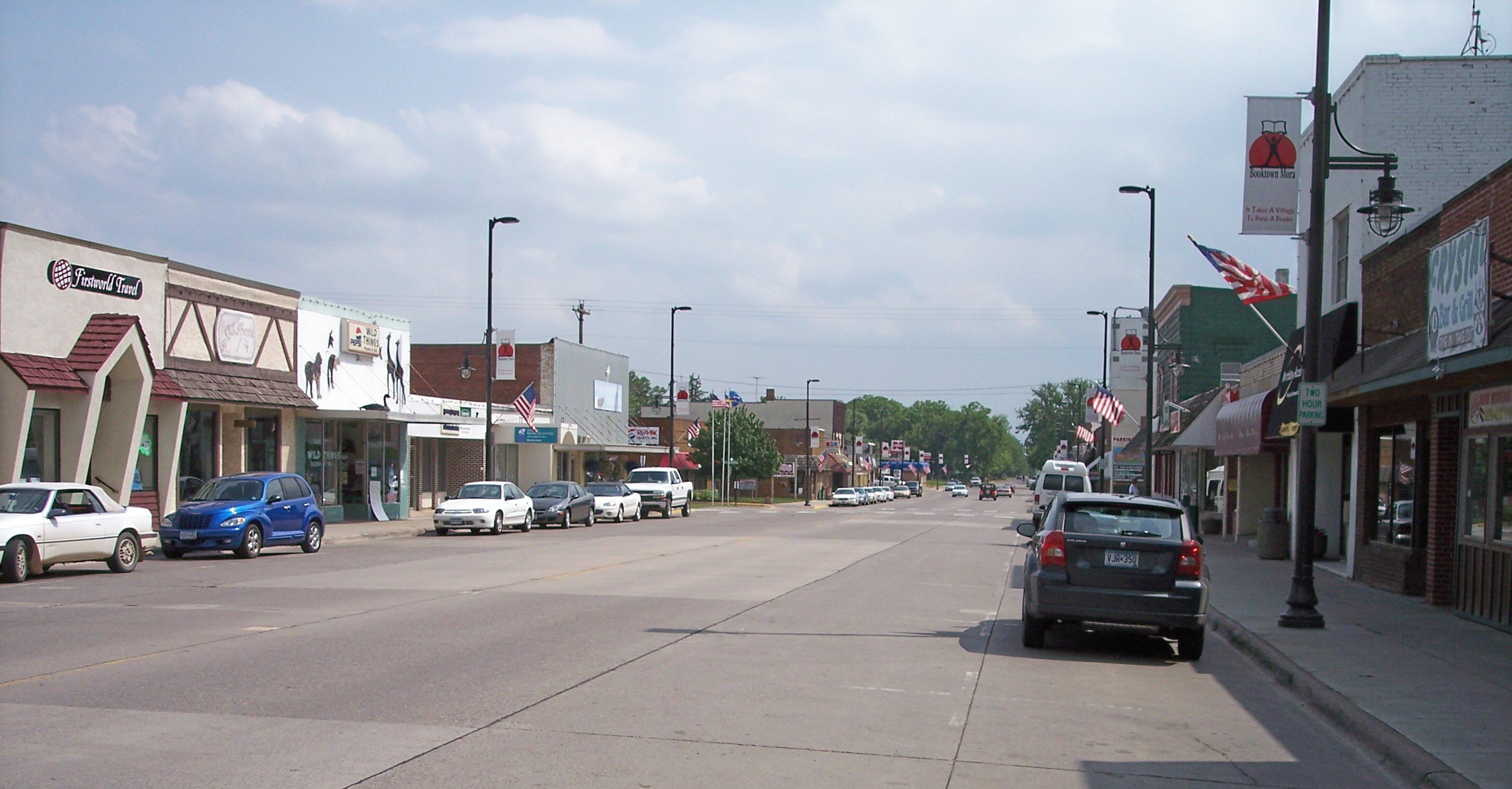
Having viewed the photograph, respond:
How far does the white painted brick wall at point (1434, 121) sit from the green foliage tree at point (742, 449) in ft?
210

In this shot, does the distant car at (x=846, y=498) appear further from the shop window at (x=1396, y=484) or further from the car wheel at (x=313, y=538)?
the shop window at (x=1396, y=484)

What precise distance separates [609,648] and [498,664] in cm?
147

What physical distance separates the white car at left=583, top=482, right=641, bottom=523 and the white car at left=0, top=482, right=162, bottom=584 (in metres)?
22.5

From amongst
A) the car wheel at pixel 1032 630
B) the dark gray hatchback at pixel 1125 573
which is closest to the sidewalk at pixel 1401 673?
the dark gray hatchback at pixel 1125 573

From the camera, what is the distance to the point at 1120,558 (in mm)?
12688

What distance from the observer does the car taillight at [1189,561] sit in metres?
12.6

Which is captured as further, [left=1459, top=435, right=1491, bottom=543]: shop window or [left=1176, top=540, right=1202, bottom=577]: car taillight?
[left=1459, top=435, right=1491, bottom=543]: shop window

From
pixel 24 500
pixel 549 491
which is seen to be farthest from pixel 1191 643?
pixel 549 491

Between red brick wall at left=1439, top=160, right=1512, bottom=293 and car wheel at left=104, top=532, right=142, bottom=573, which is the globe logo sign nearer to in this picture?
car wheel at left=104, top=532, right=142, bottom=573

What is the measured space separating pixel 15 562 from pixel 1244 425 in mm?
23935

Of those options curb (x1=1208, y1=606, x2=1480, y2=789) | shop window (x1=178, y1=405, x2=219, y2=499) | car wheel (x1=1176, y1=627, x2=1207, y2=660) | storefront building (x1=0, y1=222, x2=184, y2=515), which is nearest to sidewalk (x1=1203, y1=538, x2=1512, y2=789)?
curb (x1=1208, y1=606, x2=1480, y2=789)

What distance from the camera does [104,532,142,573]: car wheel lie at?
66.5 ft

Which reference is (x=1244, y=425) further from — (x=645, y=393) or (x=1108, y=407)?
(x=645, y=393)

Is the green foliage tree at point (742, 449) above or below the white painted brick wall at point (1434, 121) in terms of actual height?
below
